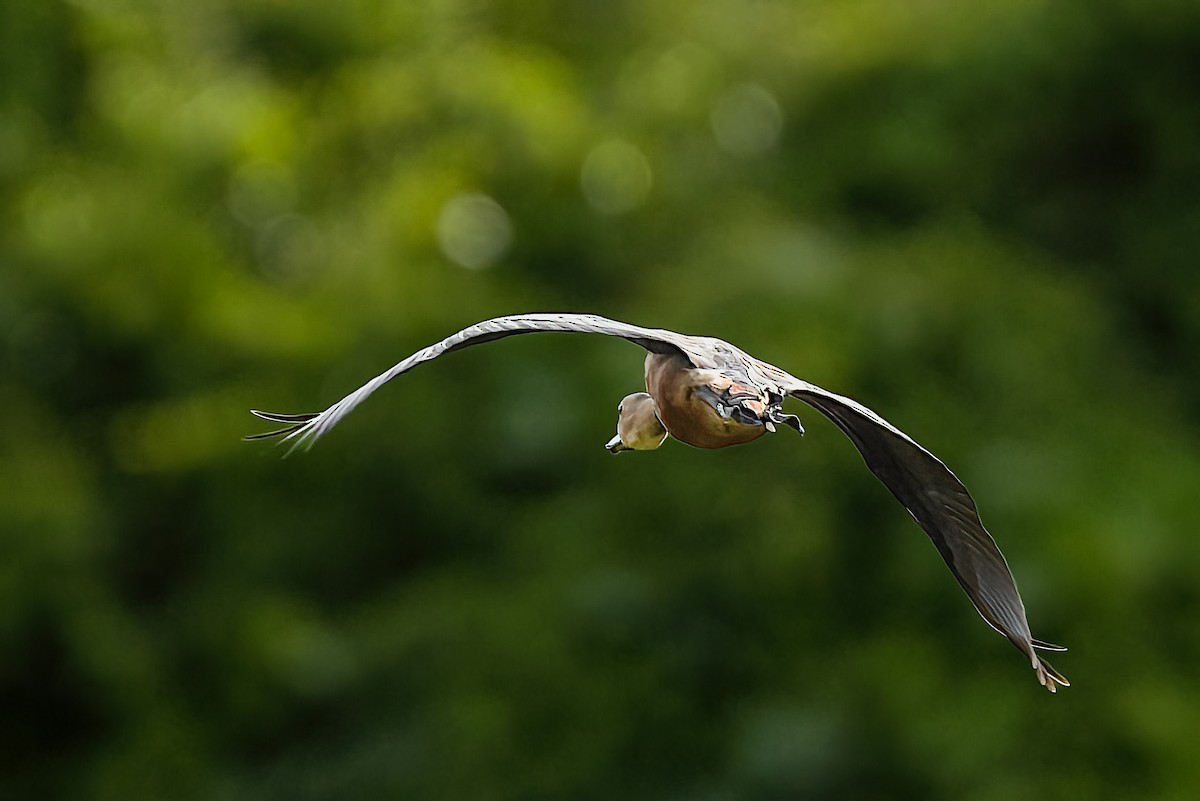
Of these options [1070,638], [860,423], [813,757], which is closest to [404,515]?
[813,757]

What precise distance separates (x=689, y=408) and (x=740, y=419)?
0.09 m

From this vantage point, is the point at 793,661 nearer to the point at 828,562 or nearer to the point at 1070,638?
the point at 828,562

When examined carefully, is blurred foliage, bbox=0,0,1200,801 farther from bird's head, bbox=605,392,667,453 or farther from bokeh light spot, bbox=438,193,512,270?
bird's head, bbox=605,392,667,453

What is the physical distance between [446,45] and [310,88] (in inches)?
23.3

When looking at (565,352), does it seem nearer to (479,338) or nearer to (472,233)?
(472,233)

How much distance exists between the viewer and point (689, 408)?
1710mm

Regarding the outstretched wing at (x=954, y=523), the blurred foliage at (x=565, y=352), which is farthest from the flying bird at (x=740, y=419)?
the blurred foliage at (x=565, y=352)

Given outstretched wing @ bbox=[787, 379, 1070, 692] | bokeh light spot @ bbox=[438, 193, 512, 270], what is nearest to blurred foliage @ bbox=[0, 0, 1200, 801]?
bokeh light spot @ bbox=[438, 193, 512, 270]

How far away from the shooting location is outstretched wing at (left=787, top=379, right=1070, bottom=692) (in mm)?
1959

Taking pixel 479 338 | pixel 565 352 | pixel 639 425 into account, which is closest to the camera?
pixel 479 338

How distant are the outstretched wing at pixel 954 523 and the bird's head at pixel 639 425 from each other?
0.58ft

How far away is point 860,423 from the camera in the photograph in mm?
1972

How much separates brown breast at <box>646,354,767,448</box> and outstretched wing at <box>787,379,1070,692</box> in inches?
9.0

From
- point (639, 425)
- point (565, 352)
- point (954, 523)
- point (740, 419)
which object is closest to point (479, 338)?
point (740, 419)
